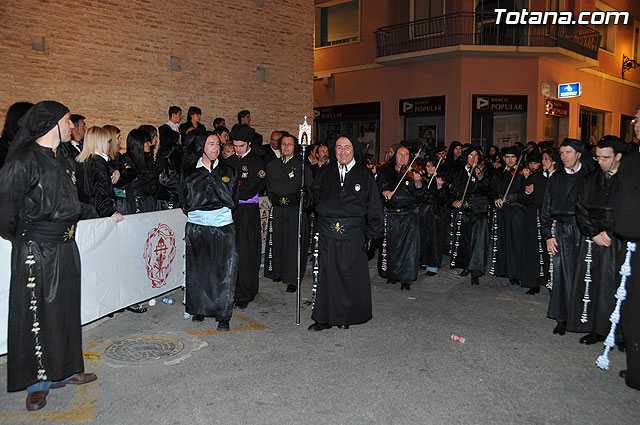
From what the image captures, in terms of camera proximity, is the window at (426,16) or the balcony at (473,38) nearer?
the balcony at (473,38)

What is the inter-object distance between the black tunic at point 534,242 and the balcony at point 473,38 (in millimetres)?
13872

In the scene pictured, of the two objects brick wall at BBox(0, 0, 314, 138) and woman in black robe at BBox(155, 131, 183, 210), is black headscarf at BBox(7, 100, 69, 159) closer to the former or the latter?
woman in black robe at BBox(155, 131, 183, 210)

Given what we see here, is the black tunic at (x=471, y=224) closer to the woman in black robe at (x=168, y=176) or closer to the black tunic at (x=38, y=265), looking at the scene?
the woman in black robe at (x=168, y=176)

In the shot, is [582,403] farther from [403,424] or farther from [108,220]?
[108,220]

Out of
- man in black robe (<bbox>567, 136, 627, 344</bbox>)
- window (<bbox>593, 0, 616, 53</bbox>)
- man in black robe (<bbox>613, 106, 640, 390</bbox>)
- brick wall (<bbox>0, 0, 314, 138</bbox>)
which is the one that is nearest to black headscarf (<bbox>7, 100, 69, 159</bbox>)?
man in black robe (<bbox>613, 106, 640, 390</bbox>)

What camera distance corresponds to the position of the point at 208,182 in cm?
625

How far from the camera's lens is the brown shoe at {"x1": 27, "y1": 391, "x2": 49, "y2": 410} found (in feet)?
14.2

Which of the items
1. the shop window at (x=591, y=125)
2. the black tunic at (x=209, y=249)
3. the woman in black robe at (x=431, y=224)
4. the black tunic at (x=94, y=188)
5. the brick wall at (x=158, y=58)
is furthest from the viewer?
the shop window at (x=591, y=125)

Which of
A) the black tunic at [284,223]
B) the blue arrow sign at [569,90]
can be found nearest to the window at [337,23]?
the blue arrow sign at [569,90]

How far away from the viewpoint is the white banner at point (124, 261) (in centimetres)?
591

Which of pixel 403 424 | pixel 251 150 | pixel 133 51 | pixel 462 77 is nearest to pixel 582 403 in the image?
pixel 403 424

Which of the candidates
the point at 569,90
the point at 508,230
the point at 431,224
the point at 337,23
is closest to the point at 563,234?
the point at 508,230

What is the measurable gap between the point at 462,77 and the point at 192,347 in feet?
60.7

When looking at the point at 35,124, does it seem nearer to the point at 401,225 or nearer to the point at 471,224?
the point at 401,225
